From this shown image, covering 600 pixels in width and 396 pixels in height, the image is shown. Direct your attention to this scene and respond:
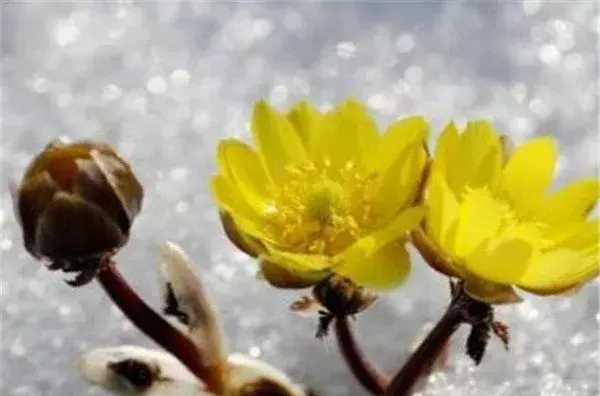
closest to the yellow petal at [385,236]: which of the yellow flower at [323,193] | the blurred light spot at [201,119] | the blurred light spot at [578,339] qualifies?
the yellow flower at [323,193]

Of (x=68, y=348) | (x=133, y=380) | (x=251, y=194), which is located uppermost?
(x=251, y=194)

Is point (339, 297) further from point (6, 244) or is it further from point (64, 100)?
point (64, 100)

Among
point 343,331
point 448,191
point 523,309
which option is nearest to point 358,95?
point 523,309

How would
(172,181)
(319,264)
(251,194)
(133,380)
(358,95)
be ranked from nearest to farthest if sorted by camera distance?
1. (319,264)
2. (251,194)
3. (133,380)
4. (172,181)
5. (358,95)

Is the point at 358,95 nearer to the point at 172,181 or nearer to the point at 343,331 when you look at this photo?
the point at 172,181

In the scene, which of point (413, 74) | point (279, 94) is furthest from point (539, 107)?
point (279, 94)

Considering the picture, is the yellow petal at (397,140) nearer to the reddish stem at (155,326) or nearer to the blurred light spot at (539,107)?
the reddish stem at (155,326)
